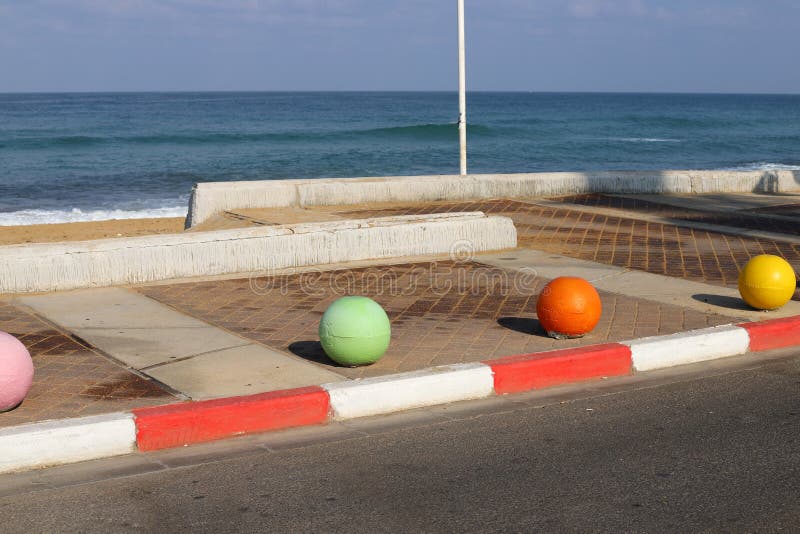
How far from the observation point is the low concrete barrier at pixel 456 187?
1284 cm

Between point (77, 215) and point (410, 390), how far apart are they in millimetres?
19153

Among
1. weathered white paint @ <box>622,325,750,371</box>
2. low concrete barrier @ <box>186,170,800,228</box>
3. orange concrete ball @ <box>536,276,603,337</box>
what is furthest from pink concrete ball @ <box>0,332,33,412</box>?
low concrete barrier @ <box>186,170,800,228</box>

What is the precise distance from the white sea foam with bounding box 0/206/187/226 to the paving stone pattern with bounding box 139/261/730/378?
45.7 ft

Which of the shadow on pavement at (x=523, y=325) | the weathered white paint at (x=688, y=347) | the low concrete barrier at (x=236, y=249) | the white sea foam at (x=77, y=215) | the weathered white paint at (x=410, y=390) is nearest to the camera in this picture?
the weathered white paint at (x=410, y=390)

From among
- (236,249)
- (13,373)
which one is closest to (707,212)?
(236,249)

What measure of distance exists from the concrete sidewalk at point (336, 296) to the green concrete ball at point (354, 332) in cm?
11

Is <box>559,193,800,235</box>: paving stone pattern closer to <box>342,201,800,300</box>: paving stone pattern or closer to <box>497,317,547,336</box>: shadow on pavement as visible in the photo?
<box>342,201,800,300</box>: paving stone pattern

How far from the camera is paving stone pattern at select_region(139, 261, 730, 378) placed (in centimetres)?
696

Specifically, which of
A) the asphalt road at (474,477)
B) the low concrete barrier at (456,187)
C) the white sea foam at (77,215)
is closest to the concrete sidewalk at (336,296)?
the low concrete barrier at (456,187)

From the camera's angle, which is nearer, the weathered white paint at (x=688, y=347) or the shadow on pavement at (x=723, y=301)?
the weathered white paint at (x=688, y=347)

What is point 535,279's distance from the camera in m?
9.49

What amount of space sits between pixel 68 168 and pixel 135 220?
16.8 meters

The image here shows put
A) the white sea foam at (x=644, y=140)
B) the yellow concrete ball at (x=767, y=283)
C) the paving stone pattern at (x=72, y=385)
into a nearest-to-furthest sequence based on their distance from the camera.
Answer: the paving stone pattern at (x=72, y=385) < the yellow concrete ball at (x=767, y=283) < the white sea foam at (x=644, y=140)

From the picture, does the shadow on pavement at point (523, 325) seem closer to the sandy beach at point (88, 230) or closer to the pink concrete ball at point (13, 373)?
the pink concrete ball at point (13, 373)
